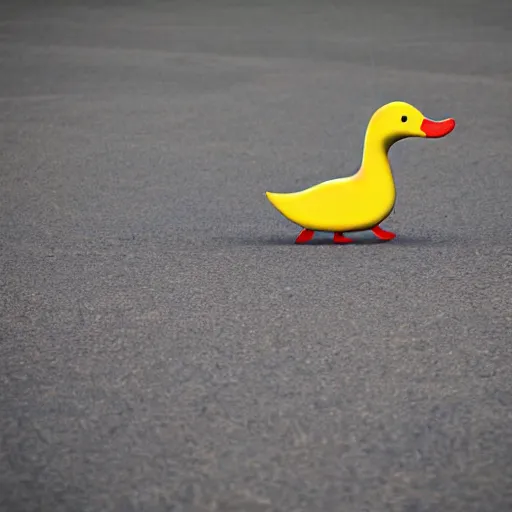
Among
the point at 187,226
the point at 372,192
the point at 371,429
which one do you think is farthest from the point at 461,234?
the point at 371,429

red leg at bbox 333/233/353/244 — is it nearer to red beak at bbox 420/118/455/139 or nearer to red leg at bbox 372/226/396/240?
red leg at bbox 372/226/396/240

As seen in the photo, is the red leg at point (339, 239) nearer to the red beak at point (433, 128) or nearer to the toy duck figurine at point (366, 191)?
the toy duck figurine at point (366, 191)

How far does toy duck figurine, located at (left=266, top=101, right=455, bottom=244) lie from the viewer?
1.55 meters

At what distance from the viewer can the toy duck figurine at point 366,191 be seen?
155 centimetres

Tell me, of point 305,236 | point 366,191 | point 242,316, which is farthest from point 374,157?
point 242,316

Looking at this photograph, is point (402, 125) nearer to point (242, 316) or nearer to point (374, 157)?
point (374, 157)

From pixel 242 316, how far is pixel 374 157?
0.39m

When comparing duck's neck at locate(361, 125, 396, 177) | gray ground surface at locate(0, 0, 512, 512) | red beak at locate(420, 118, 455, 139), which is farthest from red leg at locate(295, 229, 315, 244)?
red beak at locate(420, 118, 455, 139)

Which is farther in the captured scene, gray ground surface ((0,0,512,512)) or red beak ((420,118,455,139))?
red beak ((420,118,455,139))

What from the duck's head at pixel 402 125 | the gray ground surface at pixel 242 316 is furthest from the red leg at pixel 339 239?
the duck's head at pixel 402 125

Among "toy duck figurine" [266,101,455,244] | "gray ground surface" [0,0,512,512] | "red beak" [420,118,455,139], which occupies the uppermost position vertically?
"red beak" [420,118,455,139]

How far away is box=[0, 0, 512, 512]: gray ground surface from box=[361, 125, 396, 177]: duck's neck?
126mm

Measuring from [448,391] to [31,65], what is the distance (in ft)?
9.91

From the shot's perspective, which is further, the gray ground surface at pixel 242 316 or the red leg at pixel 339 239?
the red leg at pixel 339 239
